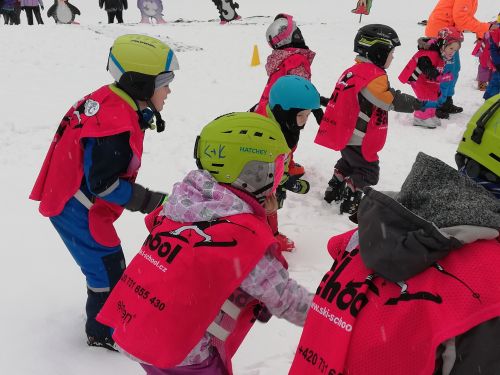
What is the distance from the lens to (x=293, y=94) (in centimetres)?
447

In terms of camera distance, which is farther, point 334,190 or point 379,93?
point 334,190

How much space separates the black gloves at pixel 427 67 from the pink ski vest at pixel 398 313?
780 centimetres

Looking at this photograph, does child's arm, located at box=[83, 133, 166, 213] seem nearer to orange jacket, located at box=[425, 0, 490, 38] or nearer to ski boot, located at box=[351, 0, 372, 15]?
orange jacket, located at box=[425, 0, 490, 38]

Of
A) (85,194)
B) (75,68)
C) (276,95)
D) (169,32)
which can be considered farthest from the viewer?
(169,32)

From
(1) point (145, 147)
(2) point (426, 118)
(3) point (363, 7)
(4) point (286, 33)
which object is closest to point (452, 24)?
(2) point (426, 118)

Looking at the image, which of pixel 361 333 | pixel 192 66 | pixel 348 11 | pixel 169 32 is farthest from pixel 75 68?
pixel 348 11

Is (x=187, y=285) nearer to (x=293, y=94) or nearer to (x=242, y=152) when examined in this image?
(x=242, y=152)

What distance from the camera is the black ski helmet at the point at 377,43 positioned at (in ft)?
17.1

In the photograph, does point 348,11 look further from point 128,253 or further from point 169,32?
point 128,253

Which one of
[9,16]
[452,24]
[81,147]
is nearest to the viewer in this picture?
[81,147]

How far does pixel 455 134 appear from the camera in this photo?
340 inches

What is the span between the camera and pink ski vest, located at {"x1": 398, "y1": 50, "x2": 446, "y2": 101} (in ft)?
28.8

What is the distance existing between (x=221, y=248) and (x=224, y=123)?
0.68 meters

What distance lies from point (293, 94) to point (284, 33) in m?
2.15
